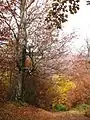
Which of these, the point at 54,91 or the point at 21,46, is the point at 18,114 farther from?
the point at 54,91

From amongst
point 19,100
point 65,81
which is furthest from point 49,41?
point 65,81

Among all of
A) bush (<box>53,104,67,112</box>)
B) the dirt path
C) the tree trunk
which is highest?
the tree trunk

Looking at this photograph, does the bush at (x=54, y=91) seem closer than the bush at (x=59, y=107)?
Yes

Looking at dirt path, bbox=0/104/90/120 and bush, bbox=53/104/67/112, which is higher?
dirt path, bbox=0/104/90/120

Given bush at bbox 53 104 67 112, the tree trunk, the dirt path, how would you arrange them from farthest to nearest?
1. bush at bbox 53 104 67 112
2. the tree trunk
3. the dirt path

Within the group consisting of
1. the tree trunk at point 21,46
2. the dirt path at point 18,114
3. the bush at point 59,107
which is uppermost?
the tree trunk at point 21,46

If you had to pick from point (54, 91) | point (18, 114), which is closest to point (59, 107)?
point (54, 91)

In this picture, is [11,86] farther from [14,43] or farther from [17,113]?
[17,113]

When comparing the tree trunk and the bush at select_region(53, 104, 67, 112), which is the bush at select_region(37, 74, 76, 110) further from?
the tree trunk

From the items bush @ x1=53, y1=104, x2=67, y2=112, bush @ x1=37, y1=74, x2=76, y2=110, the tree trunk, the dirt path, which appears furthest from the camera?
bush @ x1=53, y1=104, x2=67, y2=112

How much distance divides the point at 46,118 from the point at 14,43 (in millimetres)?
6693

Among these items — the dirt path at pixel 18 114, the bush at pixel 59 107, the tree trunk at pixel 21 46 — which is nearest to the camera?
the dirt path at pixel 18 114

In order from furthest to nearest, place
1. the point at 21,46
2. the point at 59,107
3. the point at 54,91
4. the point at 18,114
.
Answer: the point at 54,91
the point at 59,107
the point at 21,46
the point at 18,114

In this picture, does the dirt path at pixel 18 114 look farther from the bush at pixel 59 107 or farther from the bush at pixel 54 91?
the bush at pixel 59 107
